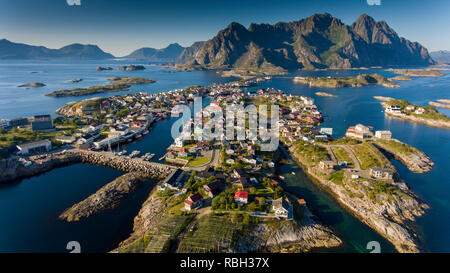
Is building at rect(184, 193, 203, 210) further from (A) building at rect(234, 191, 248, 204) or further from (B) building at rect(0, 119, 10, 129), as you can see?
(B) building at rect(0, 119, 10, 129)

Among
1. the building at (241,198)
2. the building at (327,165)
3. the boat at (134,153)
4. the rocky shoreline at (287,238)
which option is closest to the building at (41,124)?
the boat at (134,153)

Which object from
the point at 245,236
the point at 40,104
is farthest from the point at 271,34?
the point at 245,236

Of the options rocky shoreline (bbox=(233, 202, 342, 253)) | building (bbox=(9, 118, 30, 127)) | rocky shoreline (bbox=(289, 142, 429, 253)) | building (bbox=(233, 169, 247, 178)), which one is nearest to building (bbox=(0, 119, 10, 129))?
building (bbox=(9, 118, 30, 127))

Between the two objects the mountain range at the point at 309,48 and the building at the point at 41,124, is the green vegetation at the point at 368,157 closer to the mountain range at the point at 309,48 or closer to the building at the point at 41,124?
the building at the point at 41,124

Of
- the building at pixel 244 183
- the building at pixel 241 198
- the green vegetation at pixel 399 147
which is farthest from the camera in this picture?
the green vegetation at pixel 399 147

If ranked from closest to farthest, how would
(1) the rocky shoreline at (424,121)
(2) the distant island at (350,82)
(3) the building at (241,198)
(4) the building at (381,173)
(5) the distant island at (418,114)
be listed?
1. (3) the building at (241,198)
2. (4) the building at (381,173)
3. (1) the rocky shoreline at (424,121)
4. (5) the distant island at (418,114)
5. (2) the distant island at (350,82)

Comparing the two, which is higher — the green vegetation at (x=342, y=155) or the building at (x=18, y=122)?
the building at (x=18, y=122)

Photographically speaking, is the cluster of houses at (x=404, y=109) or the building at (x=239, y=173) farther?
the cluster of houses at (x=404, y=109)
